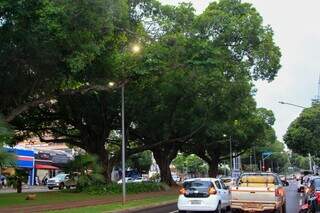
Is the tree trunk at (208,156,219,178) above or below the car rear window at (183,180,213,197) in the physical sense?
above

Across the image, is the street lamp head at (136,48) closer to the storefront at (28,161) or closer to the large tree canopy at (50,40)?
the large tree canopy at (50,40)

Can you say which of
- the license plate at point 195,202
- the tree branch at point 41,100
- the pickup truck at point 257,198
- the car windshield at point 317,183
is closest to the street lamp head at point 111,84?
the tree branch at point 41,100

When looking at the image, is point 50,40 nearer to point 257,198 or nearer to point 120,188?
point 257,198

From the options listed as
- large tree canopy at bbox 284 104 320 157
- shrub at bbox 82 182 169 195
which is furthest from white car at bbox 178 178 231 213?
large tree canopy at bbox 284 104 320 157

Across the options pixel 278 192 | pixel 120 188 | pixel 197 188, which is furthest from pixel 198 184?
pixel 120 188

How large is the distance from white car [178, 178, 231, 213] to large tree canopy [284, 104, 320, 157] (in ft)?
154

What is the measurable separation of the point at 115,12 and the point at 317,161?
86644 millimetres

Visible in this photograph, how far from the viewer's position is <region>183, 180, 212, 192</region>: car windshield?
22.8m

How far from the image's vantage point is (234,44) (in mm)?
30672

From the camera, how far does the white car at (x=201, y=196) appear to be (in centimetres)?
2231

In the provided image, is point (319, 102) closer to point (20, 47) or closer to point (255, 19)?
point (255, 19)

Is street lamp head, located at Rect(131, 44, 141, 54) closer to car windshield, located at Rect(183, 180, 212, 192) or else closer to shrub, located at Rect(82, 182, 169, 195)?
car windshield, located at Rect(183, 180, 212, 192)

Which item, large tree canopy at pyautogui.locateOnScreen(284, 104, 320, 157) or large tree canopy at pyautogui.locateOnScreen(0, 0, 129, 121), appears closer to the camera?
large tree canopy at pyautogui.locateOnScreen(0, 0, 129, 121)

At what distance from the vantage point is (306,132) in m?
73.1
